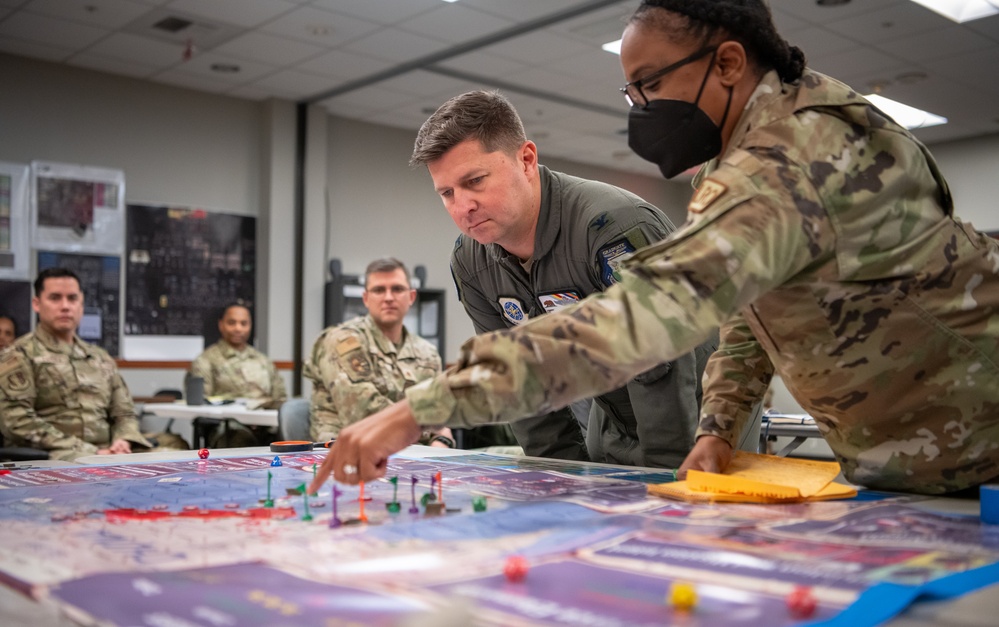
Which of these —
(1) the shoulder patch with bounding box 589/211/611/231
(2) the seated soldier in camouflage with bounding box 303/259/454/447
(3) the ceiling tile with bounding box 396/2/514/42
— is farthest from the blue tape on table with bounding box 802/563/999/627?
(3) the ceiling tile with bounding box 396/2/514/42

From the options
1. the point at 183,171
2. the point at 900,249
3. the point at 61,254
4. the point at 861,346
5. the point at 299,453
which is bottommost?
the point at 299,453

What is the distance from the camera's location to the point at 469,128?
72.7 inches

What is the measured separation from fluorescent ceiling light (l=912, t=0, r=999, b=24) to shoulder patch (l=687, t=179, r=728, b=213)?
503cm

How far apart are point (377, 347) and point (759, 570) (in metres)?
3.64

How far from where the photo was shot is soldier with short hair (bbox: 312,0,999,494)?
1.05 m

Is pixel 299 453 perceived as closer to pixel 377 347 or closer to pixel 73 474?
pixel 73 474

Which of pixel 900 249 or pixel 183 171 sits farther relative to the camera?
pixel 183 171

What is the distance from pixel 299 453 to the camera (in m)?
2.12

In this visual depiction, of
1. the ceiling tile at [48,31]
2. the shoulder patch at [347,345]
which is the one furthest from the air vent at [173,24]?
the shoulder patch at [347,345]

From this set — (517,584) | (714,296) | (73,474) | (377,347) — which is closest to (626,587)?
(517,584)

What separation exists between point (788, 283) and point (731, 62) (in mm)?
322

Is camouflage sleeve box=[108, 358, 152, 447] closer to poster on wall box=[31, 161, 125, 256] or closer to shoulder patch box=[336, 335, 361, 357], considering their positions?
shoulder patch box=[336, 335, 361, 357]

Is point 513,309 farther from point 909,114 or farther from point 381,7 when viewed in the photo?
point 909,114

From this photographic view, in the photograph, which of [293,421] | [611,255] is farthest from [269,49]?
[611,255]
